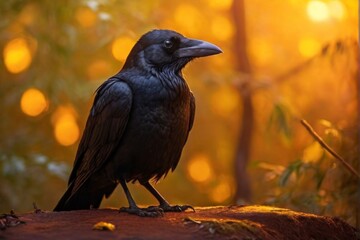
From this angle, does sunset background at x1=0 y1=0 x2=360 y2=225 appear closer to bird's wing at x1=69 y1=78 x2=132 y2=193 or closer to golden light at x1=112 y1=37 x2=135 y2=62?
golden light at x1=112 y1=37 x2=135 y2=62

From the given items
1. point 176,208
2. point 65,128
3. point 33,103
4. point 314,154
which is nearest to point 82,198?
point 176,208

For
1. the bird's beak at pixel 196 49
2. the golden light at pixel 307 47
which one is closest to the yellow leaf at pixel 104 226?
the bird's beak at pixel 196 49

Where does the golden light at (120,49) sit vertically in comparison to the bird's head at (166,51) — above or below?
above

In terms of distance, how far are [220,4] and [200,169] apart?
8.67 ft

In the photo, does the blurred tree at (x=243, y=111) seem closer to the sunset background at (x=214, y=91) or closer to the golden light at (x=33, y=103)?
the sunset background at (x=214, y=91)

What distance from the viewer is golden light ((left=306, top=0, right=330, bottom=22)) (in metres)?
7.94

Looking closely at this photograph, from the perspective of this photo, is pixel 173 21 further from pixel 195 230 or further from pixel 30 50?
pixel 195 230

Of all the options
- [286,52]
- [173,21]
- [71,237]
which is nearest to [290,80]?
[286,52]

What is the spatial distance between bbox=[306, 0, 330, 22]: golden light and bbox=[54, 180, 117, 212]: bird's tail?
384 cm

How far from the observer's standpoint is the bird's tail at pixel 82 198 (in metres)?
5.07

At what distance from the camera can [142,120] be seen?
4.58 m

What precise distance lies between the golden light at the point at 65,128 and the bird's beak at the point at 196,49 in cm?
441

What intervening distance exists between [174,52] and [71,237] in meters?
1.71

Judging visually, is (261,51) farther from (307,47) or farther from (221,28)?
(221,28)
